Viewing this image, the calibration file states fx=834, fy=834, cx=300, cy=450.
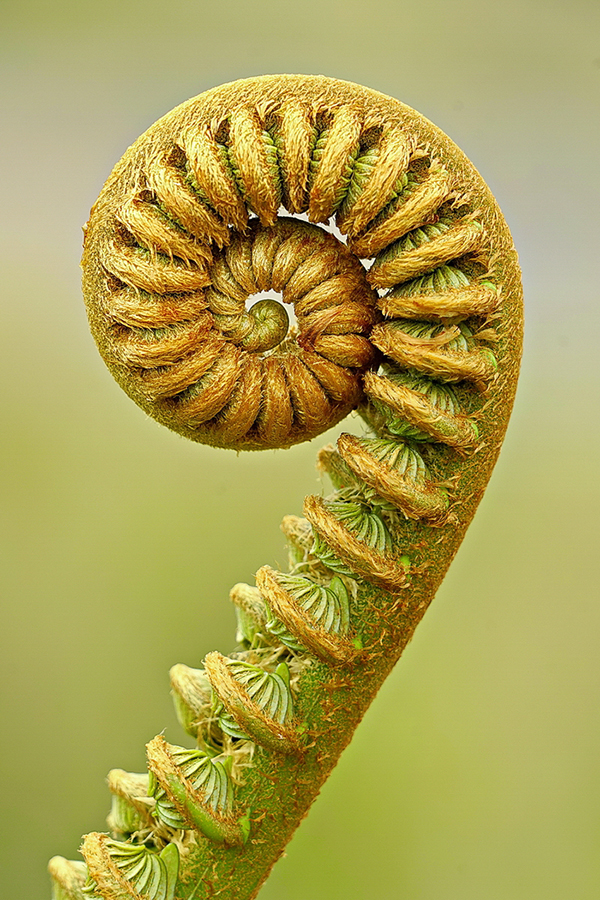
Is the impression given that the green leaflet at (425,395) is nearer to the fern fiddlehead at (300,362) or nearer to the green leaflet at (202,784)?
the fern fiddlehead at (300,362)

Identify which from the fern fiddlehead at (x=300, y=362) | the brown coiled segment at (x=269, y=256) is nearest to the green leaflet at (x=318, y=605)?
the fern fiddlehead at (x=300, y=362)

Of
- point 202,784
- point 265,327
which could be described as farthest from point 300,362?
point 202,784

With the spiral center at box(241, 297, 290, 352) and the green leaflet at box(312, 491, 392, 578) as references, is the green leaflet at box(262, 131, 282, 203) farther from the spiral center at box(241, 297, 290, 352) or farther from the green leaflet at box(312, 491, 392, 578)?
the green leaflet at box(312, 491, 392, 578)

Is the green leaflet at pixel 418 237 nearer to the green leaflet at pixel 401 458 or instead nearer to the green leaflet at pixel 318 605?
the green leaflet at pixel 401 458

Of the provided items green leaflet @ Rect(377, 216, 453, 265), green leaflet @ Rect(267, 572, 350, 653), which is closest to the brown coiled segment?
green leaflet @ Rect(377, 216, 453, 265)

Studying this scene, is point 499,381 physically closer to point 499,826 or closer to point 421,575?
point 421,575

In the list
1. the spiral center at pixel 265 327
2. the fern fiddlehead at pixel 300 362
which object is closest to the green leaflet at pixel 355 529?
the fern fiddlehead at pixel 300 362

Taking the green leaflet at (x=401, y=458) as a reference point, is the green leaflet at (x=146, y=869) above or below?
below

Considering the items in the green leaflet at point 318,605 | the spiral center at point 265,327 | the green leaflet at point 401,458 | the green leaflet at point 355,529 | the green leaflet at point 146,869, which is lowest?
the green leaflet at point 146,869

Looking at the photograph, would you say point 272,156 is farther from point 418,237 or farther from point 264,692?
point 264,692
